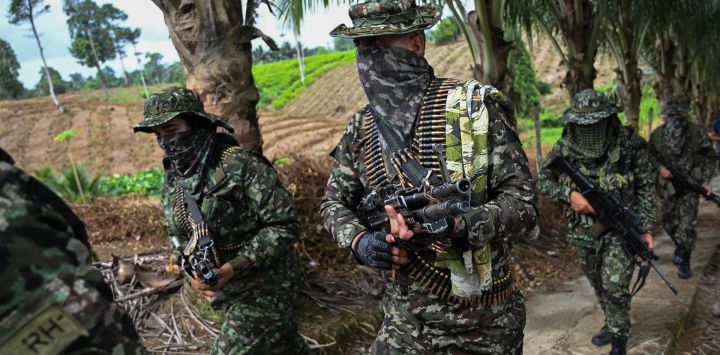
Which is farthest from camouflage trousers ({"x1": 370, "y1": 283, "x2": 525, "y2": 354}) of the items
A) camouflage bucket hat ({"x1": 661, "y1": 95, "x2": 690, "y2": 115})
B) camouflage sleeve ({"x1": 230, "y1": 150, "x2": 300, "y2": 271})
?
camouflage bucket hat ({"x1": 661, "y1": 95, "x2": 690, "y2": 115})

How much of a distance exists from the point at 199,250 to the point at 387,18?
1.45 metres

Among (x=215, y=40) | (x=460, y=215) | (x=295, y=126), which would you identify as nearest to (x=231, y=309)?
(x=460, y=215)

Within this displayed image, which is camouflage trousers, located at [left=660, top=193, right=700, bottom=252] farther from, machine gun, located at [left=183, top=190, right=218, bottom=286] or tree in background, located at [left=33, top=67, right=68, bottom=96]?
tree in background, located at [left=33, top=67, right=68, bottom=96]

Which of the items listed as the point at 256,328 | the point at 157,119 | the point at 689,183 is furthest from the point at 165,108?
the point at 689,183

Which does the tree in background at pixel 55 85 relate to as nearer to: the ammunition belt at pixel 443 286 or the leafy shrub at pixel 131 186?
the leafy shrub at pixel 131 186

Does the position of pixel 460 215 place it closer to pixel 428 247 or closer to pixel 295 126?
pixel 428 247

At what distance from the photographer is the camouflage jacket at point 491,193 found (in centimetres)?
206

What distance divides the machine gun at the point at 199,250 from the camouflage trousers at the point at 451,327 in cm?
93

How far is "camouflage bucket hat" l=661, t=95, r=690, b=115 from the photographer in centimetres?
668

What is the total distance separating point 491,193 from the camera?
228cm

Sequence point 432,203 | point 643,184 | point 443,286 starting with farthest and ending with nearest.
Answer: point 643,184
point 443,286
point 432,203

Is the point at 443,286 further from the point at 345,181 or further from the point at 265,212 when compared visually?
the point at 265,212

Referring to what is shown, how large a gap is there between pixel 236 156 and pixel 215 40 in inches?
47.7

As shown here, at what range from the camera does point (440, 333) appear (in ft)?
7.48
